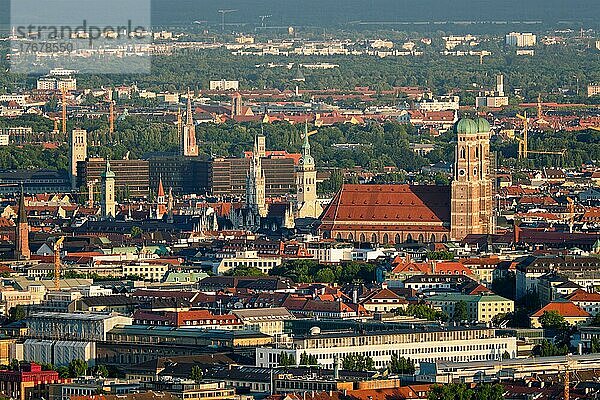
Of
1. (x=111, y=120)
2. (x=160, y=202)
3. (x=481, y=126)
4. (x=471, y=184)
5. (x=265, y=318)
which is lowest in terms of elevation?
(x=265, y=318)

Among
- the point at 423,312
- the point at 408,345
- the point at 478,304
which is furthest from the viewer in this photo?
the point at 478,304

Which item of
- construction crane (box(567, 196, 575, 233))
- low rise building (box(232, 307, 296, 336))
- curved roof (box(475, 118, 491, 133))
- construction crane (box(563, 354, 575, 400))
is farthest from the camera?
construction crane (box(567, 196, 575, 233))

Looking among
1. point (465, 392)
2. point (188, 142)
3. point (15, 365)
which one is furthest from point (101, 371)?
point (188, 142)

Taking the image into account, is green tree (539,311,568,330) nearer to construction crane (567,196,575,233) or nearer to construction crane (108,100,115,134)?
construction crane (567,196,575,233)

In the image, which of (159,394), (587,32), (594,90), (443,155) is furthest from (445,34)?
(159,394)

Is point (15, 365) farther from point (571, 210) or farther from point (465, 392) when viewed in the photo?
point (571, 210)

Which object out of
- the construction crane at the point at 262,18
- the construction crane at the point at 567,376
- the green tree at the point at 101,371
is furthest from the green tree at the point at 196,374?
the construction crane at the point at 262,18

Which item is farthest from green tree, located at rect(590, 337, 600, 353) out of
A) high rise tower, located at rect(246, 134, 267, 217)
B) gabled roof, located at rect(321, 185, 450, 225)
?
high rise tower, located at rect(246, 134, 267, 217)

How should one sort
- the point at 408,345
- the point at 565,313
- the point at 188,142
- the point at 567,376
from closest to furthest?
the point at 567,376
the point at 408,345
the point at 565,313
the point at 188,142
